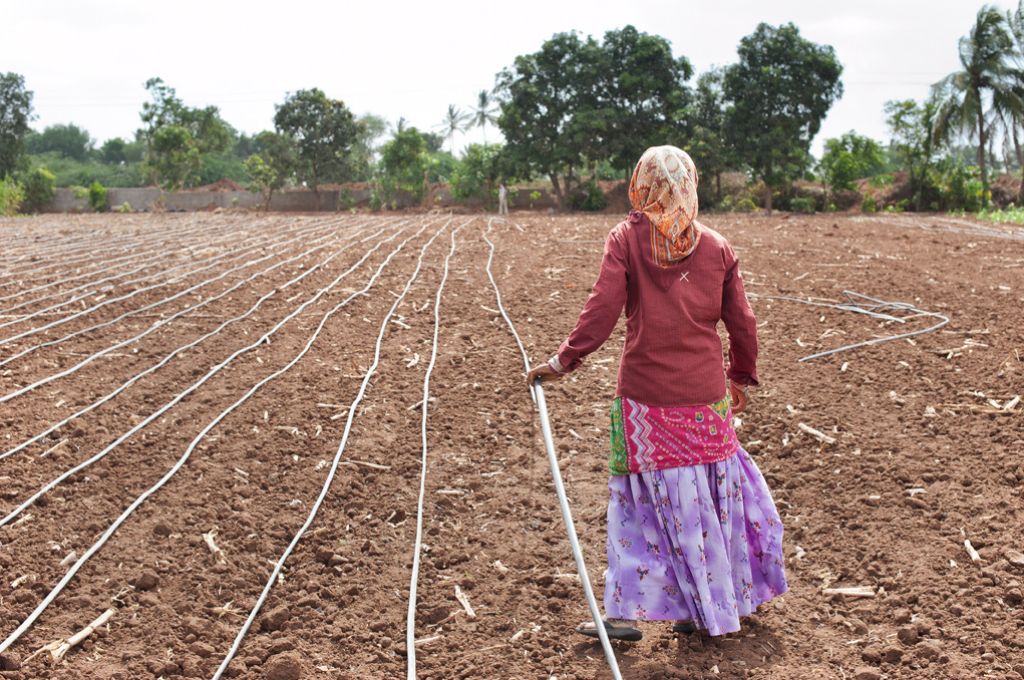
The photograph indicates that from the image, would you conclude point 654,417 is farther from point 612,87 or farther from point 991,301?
point 612,87

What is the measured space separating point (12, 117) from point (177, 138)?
974 centimetres

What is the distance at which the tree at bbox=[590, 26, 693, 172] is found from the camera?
23.3 meters

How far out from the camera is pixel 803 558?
127 inches

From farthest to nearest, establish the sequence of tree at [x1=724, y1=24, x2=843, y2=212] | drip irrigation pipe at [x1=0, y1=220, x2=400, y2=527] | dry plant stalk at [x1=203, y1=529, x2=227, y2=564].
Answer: tree at [x1=724, y1=24, x2=843, y2=212], drip irrigation pipe at [x1=0, y1=220, x2=400, y2=527], dry plant stalk at [x1=203, y1=529, x2=227, y2=564]

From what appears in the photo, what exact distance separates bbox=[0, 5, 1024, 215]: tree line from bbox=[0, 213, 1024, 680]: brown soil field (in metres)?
15.5

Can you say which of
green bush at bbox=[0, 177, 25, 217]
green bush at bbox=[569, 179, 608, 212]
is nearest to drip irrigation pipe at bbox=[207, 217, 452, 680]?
green bush at bbox=[569, 179, 608, 212]

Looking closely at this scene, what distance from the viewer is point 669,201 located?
7.79 ft

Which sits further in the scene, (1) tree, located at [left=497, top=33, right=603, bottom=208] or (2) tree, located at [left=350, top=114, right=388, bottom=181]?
(2) tree, located at [left=350, top=114, right=388, bottom=181]

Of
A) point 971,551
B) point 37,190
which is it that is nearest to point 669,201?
point 971,551

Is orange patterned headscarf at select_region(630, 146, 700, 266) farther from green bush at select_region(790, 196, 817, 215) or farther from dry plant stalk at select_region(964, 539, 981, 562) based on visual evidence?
green bush at select_region(790, 196, 817, 215)

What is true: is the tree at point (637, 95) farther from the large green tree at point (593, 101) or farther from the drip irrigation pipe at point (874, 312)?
the drip irrigation pipe at point (874, 312)

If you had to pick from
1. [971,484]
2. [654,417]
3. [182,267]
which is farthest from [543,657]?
[182,267]

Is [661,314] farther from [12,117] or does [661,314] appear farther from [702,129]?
[12,117]

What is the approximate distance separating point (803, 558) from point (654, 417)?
3.78ft
